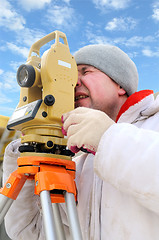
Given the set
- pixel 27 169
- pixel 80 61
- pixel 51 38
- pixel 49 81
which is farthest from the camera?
pixel 80 61

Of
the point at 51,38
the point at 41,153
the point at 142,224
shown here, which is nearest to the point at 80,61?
the point at 51,38

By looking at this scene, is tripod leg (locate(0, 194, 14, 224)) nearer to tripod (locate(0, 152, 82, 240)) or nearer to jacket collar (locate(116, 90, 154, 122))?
tripod (locate(0, 152, 82, 240))

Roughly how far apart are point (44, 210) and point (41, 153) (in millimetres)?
212

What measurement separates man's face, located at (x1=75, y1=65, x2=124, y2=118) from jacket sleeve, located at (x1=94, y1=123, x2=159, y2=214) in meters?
0.53

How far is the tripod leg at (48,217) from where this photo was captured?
2.11 feet

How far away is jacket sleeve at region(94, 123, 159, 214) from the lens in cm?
58

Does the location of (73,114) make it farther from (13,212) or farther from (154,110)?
(13,212)

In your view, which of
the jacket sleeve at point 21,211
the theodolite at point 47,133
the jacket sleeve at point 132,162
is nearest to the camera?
the jacket sleeve at point 132,162

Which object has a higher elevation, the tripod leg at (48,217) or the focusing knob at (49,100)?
the focusing knob at (49,100)

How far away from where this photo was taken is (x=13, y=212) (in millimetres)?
1121

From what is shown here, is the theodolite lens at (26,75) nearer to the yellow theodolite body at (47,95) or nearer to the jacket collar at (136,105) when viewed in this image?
the yellow theodolite body at (47,95)

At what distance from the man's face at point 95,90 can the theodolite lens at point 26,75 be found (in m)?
0.31

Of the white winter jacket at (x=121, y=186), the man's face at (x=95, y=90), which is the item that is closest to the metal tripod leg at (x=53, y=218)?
the white winter jacket at (x=121, y=186)

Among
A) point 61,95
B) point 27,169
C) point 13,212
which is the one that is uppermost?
point 61,95
